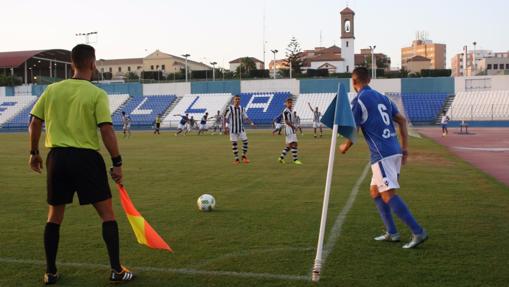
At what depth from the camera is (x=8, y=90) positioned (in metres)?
63.5

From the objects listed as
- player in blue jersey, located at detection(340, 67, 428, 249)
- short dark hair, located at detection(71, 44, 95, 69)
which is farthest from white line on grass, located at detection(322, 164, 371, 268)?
short dark hair, located at detection(71, 44, 95, 69)

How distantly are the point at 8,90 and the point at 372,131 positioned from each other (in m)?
66.0

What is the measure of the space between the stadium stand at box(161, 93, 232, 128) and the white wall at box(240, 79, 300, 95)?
3054mm

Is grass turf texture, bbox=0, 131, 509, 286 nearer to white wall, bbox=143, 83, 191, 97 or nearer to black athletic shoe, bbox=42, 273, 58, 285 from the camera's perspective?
black athletic shoe, bbox=42, 273, 58, 285

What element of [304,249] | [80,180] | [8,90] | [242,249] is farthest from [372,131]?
[8,90]

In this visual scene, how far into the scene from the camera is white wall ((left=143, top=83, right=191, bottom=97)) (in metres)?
59.6

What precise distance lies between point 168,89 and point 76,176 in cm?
5653

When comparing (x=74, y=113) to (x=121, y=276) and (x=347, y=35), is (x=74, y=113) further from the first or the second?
(x=347, y=35)

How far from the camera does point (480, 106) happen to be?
47062mm

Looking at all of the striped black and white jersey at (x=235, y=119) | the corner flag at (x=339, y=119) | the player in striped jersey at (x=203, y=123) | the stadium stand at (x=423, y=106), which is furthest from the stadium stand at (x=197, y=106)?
the corner flag at (x=339, y=119)

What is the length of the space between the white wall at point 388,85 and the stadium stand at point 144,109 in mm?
21991

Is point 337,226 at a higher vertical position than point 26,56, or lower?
lower

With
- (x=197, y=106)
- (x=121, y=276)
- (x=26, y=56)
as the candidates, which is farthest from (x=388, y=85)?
(x=121, y=276)

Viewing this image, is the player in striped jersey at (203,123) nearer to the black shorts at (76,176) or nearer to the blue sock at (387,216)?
the blue sock at (387,216)
